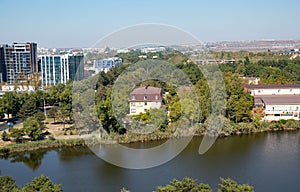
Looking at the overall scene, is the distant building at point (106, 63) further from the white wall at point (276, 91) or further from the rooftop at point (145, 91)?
the white wall at point (276, 91)

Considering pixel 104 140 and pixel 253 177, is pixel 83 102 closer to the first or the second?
pixel 104 140

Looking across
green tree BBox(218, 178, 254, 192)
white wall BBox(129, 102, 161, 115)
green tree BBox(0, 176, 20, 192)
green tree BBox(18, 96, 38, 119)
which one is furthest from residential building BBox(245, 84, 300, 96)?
green tree BBox(0, 176, 20, 192)

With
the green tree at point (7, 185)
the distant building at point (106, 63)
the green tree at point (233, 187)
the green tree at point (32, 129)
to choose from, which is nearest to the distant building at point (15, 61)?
the distant building at point (106, 63)

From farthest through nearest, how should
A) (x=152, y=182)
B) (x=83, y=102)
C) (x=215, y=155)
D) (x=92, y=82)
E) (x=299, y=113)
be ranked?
(x=92, y=82), (x=299, y=113), (x=83, y=102), (x=215, y=155), (x=152, y=182)

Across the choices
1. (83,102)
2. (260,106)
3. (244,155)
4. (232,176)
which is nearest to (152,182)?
(232,176)

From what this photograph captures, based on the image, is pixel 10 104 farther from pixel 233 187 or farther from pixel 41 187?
pixel 233 187
